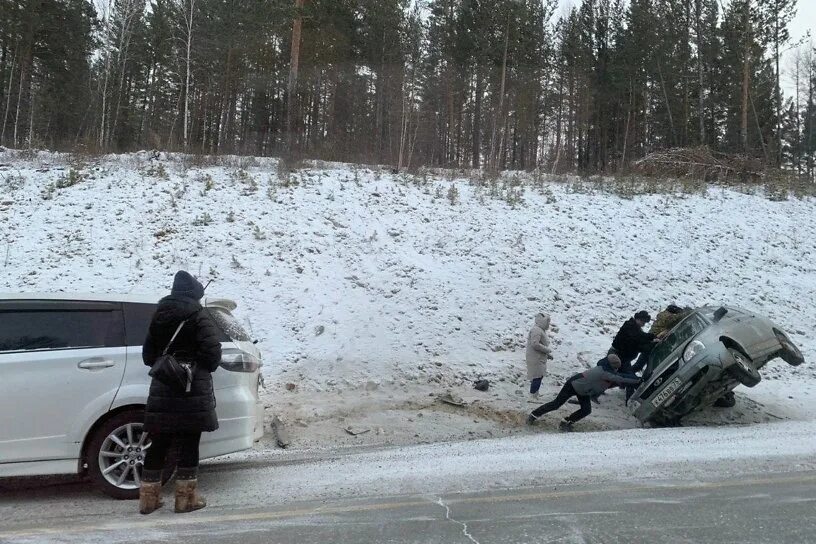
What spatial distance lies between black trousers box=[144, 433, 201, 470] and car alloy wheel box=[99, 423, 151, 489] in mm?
493

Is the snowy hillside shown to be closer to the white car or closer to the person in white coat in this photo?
the person in white coat

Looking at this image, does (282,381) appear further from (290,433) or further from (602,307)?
(602,307)

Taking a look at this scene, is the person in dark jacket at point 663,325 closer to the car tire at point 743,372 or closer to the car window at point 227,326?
the car tire at point 743,372

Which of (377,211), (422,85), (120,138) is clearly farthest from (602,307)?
(120,138)

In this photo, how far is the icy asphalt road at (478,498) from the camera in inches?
161

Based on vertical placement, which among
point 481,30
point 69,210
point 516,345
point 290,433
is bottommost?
point 290,433

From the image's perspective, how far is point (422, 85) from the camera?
2656cm

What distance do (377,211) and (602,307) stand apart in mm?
5895

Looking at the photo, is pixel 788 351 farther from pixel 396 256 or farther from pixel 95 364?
pixel 95 364

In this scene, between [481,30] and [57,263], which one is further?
[481,30]

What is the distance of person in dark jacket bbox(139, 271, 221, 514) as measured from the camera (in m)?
4.38

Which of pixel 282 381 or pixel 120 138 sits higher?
pixel 120 138

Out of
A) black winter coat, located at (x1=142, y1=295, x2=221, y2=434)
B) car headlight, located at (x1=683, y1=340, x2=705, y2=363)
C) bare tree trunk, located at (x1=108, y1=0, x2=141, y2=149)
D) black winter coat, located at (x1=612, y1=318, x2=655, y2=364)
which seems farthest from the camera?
bare tree trunk, located at (x1=108, y1=0, x2=141, y2=149)

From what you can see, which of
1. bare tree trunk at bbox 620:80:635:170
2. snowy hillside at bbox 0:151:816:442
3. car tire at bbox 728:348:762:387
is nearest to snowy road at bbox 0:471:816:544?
car tire at bbox 728:348:762:387
